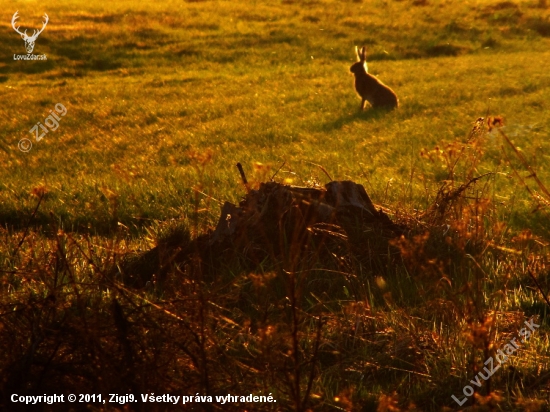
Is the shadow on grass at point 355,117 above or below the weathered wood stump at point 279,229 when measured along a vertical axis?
below

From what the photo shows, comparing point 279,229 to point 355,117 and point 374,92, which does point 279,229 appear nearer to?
point 355,117

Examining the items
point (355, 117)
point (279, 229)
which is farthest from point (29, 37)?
point (279, 229)

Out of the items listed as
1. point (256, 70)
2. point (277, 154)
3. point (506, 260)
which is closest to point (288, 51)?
point (256, 70)

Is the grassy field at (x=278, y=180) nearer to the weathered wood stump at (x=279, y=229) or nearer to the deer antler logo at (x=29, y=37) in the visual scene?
the weathered wood stump at (x=279, y=229)

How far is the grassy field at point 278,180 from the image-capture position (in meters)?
3.12

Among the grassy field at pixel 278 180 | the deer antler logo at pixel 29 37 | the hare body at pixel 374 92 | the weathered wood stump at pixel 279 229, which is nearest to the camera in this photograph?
the grassy field at pixel 278 180

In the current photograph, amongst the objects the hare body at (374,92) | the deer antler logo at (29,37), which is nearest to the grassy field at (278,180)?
the hare body at (374,92)

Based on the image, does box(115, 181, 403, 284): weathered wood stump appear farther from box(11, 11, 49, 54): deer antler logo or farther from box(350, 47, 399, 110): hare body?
box(11, 11, 49, 54): deer antler logo

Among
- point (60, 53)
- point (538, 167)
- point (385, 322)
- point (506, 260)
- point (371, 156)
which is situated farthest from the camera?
point (60, 53)

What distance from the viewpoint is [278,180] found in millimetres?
6230

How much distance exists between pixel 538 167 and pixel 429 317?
197 inches

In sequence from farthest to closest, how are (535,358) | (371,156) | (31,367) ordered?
(371,156), (535,358), (31,367)

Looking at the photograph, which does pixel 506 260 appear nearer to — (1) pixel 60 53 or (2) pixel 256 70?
(2) pixel 256 70

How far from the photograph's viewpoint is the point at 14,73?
58.0 feet
